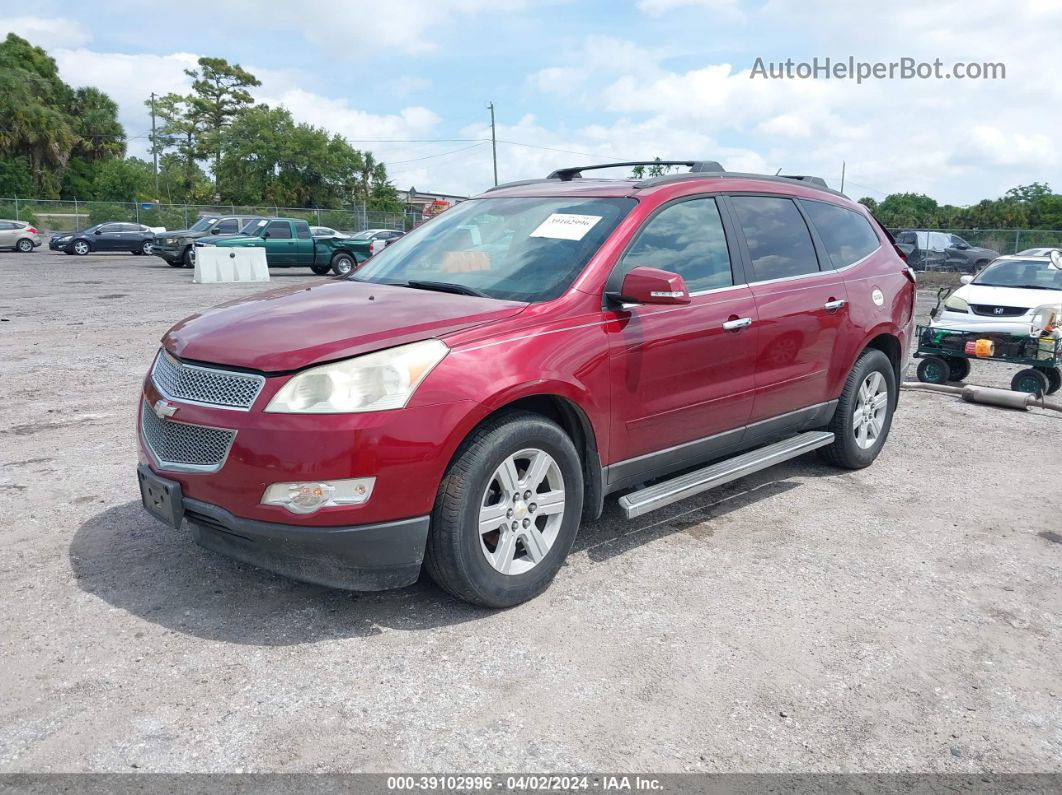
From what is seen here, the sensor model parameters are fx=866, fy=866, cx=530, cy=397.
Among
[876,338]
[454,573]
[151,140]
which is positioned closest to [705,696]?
[454,573]

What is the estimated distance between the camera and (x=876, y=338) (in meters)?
5.98

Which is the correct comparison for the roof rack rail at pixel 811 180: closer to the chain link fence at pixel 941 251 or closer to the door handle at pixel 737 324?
the door handle at pixel 737 324

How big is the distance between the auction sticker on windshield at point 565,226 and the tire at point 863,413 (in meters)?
2.34

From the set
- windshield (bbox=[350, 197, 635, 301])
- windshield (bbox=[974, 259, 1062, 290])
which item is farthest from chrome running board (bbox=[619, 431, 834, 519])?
windshield (bbox=[974, 259, 1062, 290])

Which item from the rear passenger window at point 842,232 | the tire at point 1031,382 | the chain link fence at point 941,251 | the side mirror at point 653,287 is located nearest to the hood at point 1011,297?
the tire at point 1031,382

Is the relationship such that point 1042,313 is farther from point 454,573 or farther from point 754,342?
point 454,573

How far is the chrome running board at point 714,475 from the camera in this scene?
409 cm

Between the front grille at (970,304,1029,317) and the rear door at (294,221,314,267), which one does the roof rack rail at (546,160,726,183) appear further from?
the rear door at (294,221,314,267)

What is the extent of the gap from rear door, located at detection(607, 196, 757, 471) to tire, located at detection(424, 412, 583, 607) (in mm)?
405

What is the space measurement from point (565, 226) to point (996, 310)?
7.94 m

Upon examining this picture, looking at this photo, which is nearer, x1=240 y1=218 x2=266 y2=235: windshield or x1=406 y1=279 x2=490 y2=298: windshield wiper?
x1=406 y1=279 x2=490 y2=298: windshield wiper

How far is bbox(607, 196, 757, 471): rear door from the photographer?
4082mm

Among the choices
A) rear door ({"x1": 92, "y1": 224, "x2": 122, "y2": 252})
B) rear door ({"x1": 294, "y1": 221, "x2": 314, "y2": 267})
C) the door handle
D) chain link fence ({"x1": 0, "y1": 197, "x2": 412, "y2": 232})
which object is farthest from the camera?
chain link fence ({"x1": 0, "y1": 197, "x2": 412, "y2": 232})

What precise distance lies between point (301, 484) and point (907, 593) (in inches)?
109
